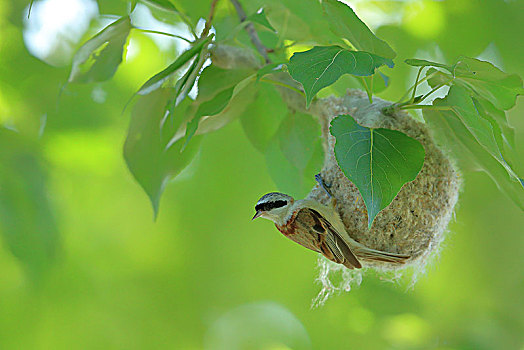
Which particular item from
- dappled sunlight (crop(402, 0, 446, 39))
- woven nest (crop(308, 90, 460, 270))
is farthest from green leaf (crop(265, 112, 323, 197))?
dappled sunlight (crop(402, 0, 446, 39))

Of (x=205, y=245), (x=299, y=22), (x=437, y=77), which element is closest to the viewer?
(x=437, y=77)

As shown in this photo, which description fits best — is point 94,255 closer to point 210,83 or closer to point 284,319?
point 284,319

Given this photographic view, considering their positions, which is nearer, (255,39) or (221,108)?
(221,108)

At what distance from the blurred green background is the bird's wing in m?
1.20

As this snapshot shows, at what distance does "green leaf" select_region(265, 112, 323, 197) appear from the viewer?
31.4 inches

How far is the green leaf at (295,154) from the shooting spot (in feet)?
2.61

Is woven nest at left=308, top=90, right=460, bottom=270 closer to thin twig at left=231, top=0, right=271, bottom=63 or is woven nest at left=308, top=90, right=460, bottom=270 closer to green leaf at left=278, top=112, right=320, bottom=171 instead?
green leaf at left=278, top=112, right=320, bottom=171

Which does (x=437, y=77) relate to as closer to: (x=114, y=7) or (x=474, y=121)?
(x=474, y=121)

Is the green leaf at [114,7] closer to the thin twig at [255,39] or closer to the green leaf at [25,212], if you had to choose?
the thin twig at [255,39]

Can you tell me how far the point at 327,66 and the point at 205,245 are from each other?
2.00 m

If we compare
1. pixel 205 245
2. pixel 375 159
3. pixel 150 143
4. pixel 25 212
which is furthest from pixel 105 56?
pixel 205 245

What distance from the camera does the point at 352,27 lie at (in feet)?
Result: 1.80

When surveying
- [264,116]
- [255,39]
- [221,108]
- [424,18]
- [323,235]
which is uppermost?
[424,18]

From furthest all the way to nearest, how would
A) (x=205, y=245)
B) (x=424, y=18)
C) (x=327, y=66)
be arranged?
(x=205, y=245) < (x=424, y=18) < (x=327, y=66)
